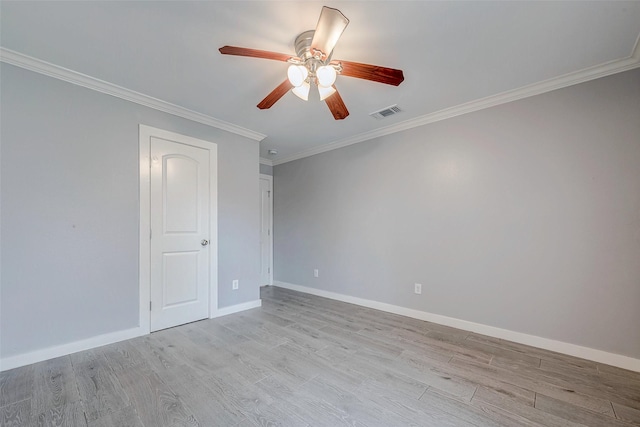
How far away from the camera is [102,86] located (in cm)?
244

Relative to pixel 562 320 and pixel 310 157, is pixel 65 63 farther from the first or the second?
pixel 562 320

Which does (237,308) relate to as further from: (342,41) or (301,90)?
(342,41)

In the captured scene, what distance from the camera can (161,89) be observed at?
256 cm

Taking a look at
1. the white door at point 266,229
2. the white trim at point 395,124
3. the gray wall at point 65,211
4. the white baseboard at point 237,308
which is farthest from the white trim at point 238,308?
the white trim at point 395,124

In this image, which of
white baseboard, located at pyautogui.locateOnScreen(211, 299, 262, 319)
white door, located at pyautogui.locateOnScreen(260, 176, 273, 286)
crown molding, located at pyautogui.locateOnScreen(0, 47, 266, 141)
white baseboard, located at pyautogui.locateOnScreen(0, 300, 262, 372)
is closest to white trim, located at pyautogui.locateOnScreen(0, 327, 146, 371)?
white baseboard, located at pyautogui.locateOnScreen(0, 300, 262, 372)

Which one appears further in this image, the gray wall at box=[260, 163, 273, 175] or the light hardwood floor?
the gray wall at box=[260, 163, 273, 175]

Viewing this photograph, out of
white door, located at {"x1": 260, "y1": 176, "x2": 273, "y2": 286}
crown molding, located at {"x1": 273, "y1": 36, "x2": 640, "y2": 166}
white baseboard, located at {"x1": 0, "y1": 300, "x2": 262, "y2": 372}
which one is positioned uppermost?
crown molding, located at {"x1": 273, "y1": 36, "x2": 640, "y2": 166}

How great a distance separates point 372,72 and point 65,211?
278 cm

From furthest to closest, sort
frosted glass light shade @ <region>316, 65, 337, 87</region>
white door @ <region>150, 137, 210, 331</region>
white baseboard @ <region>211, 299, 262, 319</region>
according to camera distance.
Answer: white baseboard @ <region>211, 299, 262, 319</region> < white door @ <region>150, 137, 210, 331</region> < frosted glass light shade @ <region>316, 65, 337, 87</region>

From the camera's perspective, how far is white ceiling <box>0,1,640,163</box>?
1.64m

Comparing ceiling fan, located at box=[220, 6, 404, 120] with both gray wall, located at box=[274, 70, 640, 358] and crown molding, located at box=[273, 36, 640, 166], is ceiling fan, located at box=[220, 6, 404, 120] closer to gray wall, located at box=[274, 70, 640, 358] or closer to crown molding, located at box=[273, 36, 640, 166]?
crown molding, located at box=[273, 36, 640, 166]

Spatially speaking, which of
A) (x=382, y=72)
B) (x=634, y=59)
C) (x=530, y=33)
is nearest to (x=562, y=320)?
(x=634, y=59)

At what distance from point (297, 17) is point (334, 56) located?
471 mm

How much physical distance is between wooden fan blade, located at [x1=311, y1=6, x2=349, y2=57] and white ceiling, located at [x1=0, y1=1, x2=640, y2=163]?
0.21 m
